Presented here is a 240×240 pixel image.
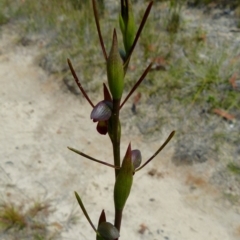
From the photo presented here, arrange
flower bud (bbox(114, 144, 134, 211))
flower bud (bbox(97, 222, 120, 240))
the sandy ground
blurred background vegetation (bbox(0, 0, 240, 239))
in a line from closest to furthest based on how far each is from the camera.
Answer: flower bud (bbox(114, 144, 134, 211)), flower bud (bbox(97, 222, 120, 240)), the sandy ground, blurred background vegetation (bbox(0, 0, 240, 239))

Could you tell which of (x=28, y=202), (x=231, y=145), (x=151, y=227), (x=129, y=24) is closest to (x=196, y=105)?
(x=231, y=145)

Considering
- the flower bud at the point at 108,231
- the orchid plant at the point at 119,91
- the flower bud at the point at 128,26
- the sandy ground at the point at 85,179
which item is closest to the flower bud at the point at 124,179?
the orchid plant at the point at 119,91

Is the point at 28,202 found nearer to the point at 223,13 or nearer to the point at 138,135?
the point at 138,135

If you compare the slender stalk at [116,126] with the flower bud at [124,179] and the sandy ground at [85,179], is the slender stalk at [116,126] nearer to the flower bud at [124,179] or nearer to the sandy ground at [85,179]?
the flower bud at [124,179]

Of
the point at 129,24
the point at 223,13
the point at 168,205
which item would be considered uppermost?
the point at 129,24

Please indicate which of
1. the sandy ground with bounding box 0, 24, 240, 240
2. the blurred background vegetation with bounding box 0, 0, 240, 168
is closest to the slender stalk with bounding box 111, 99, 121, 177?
the sandy ground with bounding box 0, 24, 240, 240

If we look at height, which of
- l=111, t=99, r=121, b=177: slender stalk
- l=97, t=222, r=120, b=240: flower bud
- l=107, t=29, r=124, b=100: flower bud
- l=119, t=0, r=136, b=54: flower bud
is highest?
l=119, t=0, r=136, b=54: flower bud

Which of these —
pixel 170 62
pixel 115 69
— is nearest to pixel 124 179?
pixel 115 69

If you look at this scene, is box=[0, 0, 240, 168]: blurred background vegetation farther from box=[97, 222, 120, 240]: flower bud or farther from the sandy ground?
box=[97, 222, 120, 240]: flower bud
